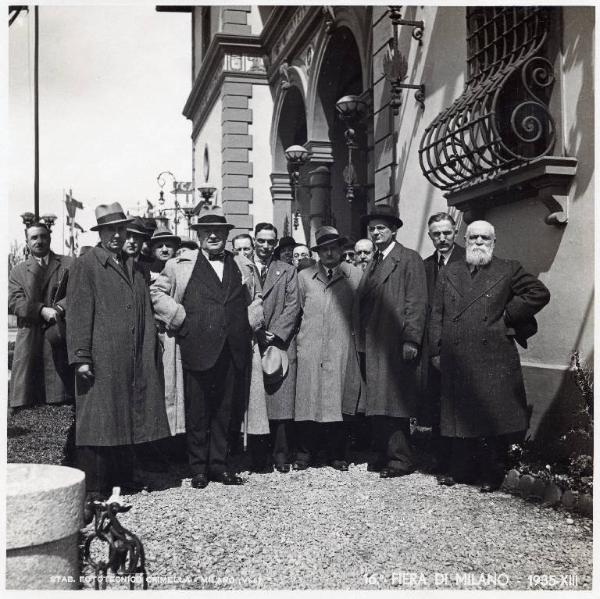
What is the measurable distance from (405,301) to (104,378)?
6.79 feet

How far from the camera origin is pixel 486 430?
439 centimetres

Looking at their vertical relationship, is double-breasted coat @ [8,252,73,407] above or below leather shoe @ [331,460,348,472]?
above

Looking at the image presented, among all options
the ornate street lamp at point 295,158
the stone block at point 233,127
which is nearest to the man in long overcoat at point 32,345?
the ornate street lamp at point 295,158

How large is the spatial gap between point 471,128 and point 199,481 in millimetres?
3290

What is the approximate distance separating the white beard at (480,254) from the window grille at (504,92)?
2.71ft

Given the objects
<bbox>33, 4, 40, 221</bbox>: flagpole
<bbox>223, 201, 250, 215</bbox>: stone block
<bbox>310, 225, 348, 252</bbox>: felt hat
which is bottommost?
<bbox>310, 225, 348, 252</bbox>: felt hat

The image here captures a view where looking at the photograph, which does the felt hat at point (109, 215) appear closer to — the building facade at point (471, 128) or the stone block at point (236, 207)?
the building facade at point (471, 128)

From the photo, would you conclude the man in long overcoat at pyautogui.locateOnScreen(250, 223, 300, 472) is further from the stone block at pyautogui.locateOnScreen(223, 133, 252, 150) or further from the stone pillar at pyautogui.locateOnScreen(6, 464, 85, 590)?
the stone block at pyautogui.locateOnScreen(223, 133, 252, 150)

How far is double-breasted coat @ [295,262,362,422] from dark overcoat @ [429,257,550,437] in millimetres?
957

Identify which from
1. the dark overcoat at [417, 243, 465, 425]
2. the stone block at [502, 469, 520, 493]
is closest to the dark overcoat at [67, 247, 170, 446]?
the dark overcoat at [417, 243, 465, 425]

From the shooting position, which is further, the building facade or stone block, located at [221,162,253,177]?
stone block, located at [221,162,253,177]

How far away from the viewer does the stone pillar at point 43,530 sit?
8.30 feet

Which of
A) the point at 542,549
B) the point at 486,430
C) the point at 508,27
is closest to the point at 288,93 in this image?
the point at 508,27

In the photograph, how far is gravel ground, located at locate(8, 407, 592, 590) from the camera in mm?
3186
